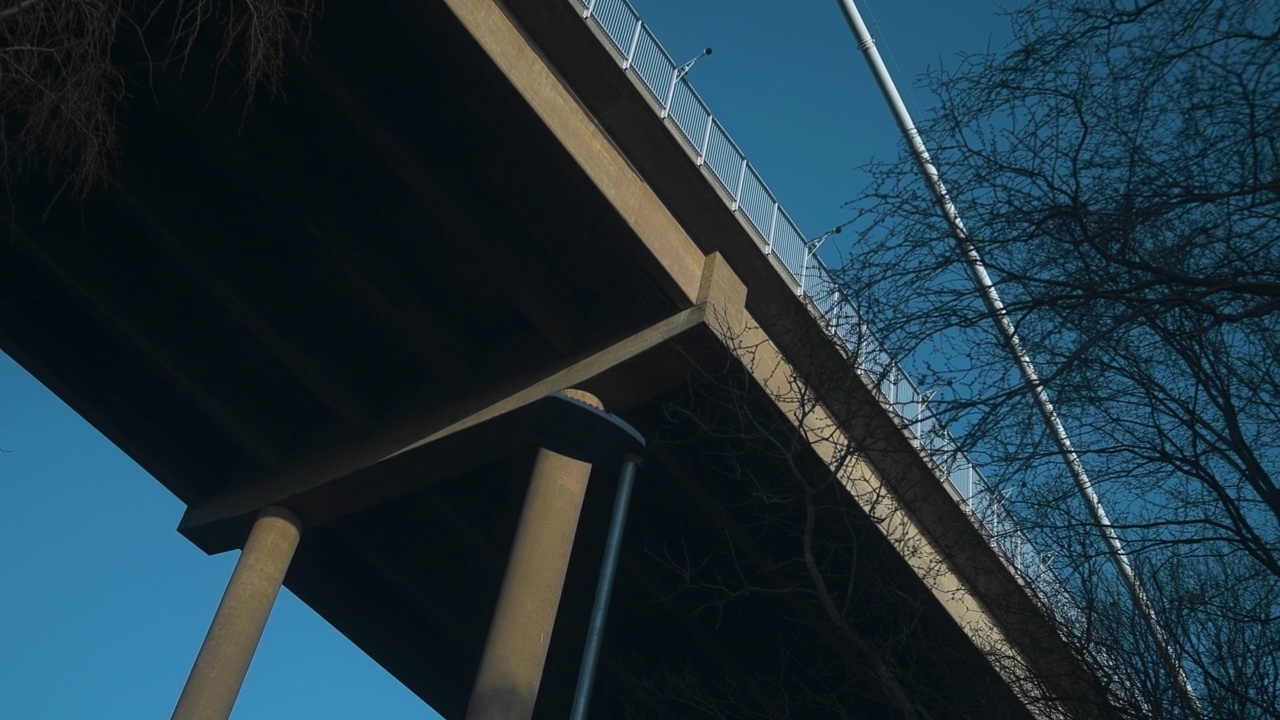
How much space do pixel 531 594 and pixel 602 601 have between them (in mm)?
4590

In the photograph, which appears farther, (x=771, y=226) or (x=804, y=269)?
(x=804, y=269)

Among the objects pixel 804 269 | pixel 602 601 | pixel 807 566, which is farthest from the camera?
pixel 804 269

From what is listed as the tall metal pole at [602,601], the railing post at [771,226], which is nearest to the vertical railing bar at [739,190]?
the railing post at [771,226]

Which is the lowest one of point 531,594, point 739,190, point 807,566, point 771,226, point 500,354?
point 807,566

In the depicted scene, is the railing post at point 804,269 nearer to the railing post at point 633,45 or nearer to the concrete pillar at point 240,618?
the railing post at point 633,45

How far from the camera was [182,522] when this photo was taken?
63.5 feet

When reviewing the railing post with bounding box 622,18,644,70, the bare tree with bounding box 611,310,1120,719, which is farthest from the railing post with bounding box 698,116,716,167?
the bare tree with bounding box 611,310,1120,719

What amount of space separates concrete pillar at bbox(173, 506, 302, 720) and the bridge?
40 mm

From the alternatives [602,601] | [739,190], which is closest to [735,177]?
[739,190]

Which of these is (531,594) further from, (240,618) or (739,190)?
(739,190)

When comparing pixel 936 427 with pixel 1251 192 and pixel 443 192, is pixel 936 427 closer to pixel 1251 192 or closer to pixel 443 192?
pixel 1251 192

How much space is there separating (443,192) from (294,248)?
2885 mm

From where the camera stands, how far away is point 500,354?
16.2 m

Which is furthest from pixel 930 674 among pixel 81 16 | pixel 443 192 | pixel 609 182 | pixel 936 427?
pixel 81 16
